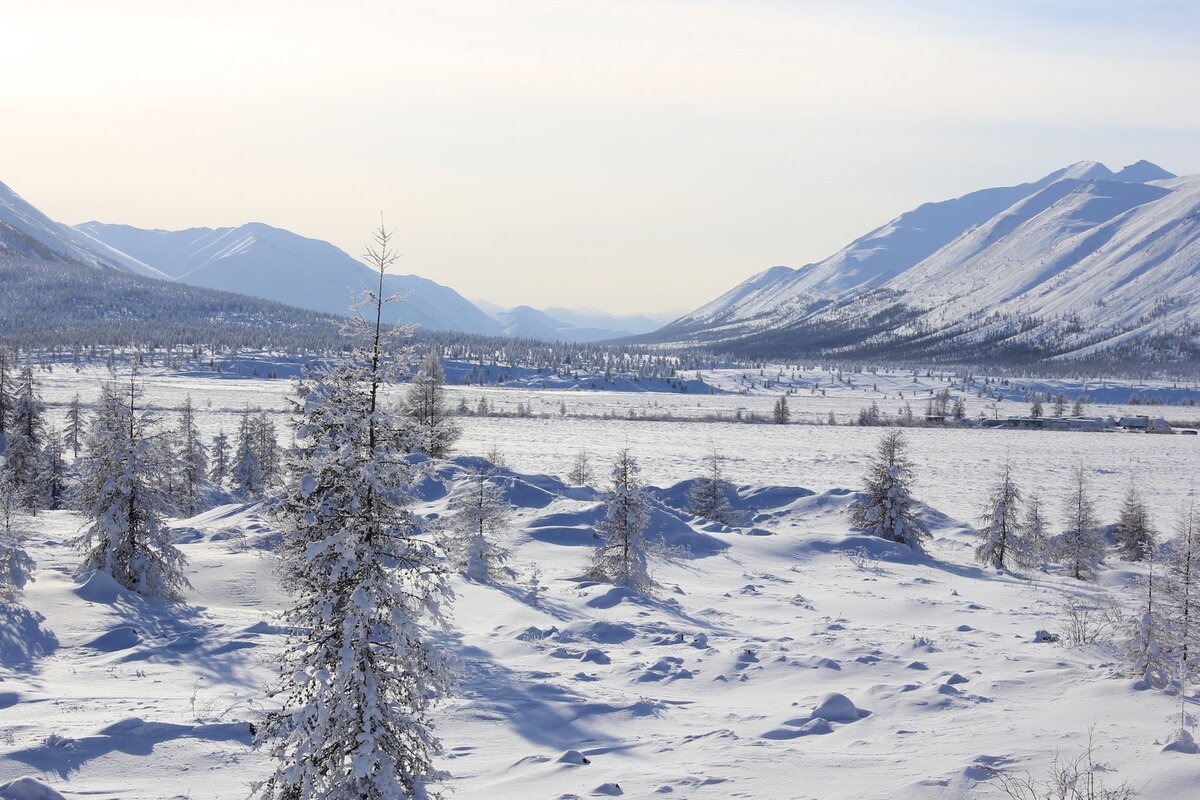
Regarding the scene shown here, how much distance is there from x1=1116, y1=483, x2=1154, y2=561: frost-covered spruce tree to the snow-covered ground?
5722mm

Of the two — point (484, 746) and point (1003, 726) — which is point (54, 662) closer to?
point (484, 746)

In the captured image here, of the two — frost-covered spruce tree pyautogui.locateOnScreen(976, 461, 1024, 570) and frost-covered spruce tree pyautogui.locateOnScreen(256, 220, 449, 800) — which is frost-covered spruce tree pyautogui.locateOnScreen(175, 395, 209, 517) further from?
frost-covered spruce tree pyautogui.locateOnScreen(976, 461, 1024, 570)

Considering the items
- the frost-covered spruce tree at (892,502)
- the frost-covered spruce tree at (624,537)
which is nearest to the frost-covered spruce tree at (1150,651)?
the frost-covered spruce tree at (624,537)

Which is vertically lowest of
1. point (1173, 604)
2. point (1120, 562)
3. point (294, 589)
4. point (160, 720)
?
point (1120, 562)

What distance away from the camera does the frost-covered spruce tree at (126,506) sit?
19.9m

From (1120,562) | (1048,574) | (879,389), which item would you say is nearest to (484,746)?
(1048,574)

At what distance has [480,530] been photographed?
84.9ft

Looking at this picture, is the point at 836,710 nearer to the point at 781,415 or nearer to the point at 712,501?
the point at 712,501

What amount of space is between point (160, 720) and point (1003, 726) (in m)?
12.0

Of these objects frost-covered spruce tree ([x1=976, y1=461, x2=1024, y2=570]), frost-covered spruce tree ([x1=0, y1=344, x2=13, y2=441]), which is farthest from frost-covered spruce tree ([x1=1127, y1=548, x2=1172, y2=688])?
frost-covered spruce tree ([x1=0, y1=344, x2=13, y2=441])

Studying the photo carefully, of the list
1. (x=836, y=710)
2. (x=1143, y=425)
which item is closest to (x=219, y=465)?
(x=836, y=710)

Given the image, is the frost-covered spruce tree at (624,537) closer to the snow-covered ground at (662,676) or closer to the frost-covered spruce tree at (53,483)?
the snow-covered ground at (662,676)

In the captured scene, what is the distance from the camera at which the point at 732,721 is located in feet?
42.8

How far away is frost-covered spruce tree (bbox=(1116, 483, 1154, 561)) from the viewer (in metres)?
35.0
